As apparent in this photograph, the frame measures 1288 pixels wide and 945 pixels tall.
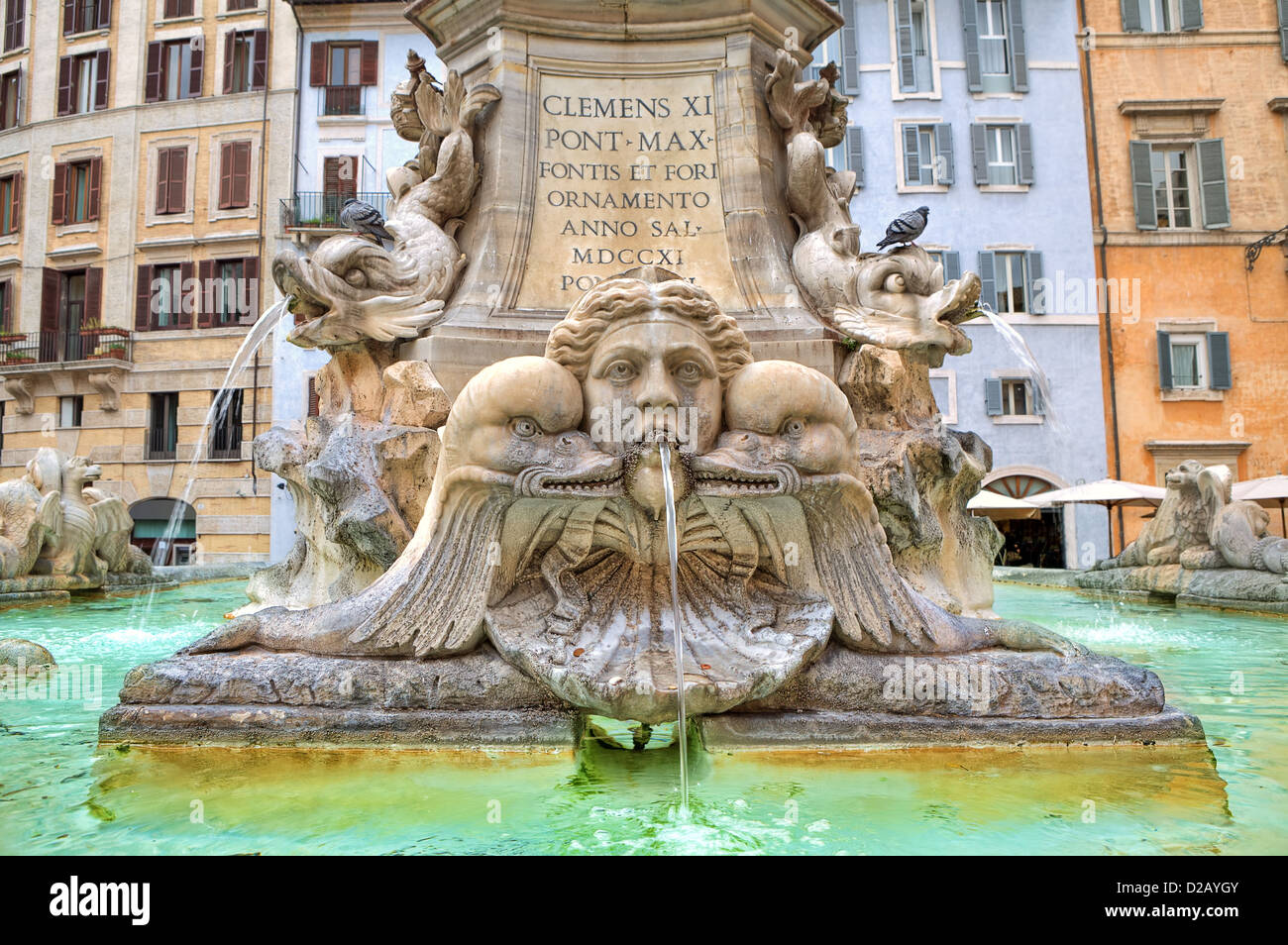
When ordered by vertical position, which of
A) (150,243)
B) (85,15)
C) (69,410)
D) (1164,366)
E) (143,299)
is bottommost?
(69,410)

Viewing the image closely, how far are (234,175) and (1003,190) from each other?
19.1m

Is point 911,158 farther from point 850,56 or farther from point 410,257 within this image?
point 410,257

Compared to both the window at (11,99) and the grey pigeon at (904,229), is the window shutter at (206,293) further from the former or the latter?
the grey pigeon at (904,229)

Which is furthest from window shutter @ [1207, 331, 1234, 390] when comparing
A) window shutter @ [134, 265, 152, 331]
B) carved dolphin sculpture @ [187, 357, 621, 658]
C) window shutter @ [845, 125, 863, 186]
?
window shutter @ [134, 265, 152, 331]

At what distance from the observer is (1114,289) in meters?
22.9

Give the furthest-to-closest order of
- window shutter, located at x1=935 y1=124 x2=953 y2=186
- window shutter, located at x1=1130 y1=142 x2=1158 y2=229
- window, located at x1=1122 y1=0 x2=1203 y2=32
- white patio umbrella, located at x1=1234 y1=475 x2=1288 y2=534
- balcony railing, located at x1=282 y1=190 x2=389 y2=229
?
1. balcony railing, located at x1=282 y1=190 x2=389 y2=229
2. window, located at x1=1122 y1=0 x2=1203 y2=32
3. window shutter, located at x1=935 y1=124 x2=953 y2=186
4. window shutter, located at x1=1130 y1=142 x2=1158 y2=229
5. white patio umbrella, located at x1=1234 y1=475 x2=1288 y2=534

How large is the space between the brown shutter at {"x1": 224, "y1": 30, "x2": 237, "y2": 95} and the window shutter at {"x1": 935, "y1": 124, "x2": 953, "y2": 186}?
18.0 metres

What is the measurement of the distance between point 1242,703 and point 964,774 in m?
1.72

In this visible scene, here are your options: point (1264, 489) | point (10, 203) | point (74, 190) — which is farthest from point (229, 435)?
point (1264, 489)

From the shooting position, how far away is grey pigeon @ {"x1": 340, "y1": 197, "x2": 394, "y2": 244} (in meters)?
4.71

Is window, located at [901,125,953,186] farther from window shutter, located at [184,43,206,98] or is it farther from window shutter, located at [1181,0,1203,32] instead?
window shutter, located at [184,43,206,98]

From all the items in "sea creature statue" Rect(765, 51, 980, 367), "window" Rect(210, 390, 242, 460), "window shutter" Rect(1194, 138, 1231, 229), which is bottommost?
"sea creature statue" Rect(765, 51, 980, 367)

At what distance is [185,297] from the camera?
24.7m

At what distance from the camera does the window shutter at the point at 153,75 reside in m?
25.6
